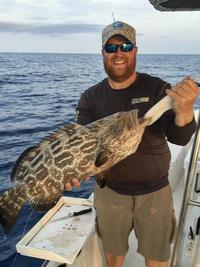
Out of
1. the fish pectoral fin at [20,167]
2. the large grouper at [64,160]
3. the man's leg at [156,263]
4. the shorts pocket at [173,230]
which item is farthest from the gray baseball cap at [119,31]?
the man's leg at [156,263]

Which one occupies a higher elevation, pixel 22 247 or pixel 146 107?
pixel 146 107

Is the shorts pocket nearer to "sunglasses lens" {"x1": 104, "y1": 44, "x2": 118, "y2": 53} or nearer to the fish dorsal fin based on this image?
the fish dorsal fin

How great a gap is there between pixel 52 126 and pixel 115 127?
50.4ft

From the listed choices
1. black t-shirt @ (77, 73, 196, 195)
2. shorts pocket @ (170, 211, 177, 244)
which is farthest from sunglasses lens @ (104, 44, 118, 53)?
shorts pocket @ (170, 211, 177, 244)

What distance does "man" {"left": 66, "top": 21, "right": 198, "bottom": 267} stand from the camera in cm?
410

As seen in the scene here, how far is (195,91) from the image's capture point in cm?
343

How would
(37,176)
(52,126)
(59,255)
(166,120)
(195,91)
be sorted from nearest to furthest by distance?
(195,91) < (37,176) < (166,120) < (59,255) < (52,126)

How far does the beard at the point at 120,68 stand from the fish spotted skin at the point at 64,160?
529 millimetres

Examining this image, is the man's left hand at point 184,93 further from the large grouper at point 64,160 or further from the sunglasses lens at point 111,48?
the sunglasses lens at point 111,48

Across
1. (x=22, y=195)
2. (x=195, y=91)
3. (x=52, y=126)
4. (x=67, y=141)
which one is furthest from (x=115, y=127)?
(x=52, y=126)

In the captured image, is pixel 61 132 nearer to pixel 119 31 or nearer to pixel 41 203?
pixel 41 203

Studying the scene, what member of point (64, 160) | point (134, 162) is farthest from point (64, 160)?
point (134, 162)

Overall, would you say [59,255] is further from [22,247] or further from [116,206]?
[116,206]

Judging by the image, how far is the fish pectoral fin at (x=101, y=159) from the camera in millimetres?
3676
